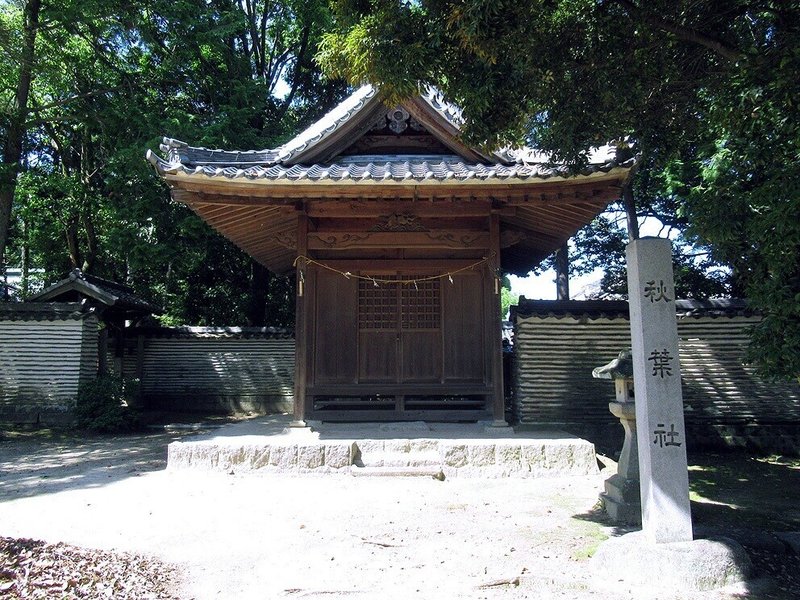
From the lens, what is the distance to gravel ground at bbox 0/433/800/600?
4.08m

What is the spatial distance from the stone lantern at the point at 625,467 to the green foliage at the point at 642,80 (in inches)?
56.5

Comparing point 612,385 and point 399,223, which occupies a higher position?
point 399,223

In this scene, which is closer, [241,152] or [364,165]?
[364,165]

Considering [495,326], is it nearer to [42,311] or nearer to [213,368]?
[213,368]

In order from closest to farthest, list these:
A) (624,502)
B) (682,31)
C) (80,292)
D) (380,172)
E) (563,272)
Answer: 1. (682,31)
2. (624,502)
3. (380,172)
4. (80,292)
5. (563,272)

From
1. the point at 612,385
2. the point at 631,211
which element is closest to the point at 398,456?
the point at 612,385

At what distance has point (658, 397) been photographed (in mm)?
4516

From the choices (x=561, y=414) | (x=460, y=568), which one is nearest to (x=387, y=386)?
(x=561, y=414)

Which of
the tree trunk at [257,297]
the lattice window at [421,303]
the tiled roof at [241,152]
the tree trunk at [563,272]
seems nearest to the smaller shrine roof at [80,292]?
the tree trunk at [257,297]

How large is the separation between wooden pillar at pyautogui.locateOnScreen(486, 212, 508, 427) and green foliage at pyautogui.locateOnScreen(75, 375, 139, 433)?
8024 mm

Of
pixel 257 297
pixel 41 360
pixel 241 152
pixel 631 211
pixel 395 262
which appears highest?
pixel 631 211

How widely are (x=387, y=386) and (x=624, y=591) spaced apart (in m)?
5.40

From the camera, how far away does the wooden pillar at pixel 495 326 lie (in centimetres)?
858

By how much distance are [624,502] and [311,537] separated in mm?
2950
